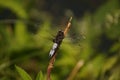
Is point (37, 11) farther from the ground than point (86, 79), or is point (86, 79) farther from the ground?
point (37, 11)

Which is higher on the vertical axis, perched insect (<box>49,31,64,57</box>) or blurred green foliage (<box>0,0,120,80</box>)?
blurred green foliage (<box>0,0,120,80</box>)

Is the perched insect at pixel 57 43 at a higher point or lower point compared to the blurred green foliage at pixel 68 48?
lower

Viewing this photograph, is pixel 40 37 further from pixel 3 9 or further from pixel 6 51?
pixel 3 9

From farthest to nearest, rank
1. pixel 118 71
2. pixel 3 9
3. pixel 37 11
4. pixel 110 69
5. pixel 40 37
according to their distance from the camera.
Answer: pixel 37 11, pixel 3 9, pixel 40 37, pixel 110 69, pixel 118 71

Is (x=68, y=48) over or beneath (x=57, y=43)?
over

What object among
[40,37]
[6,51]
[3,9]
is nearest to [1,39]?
[6,51]

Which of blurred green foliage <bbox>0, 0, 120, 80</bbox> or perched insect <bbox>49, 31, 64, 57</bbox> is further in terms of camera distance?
blurred green foliage <bbox>0, 0, 120, 80</bbox>

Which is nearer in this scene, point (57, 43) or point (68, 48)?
point (57, 43)

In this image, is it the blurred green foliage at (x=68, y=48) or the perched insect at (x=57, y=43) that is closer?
the perched insect at (x=57, y=43)
